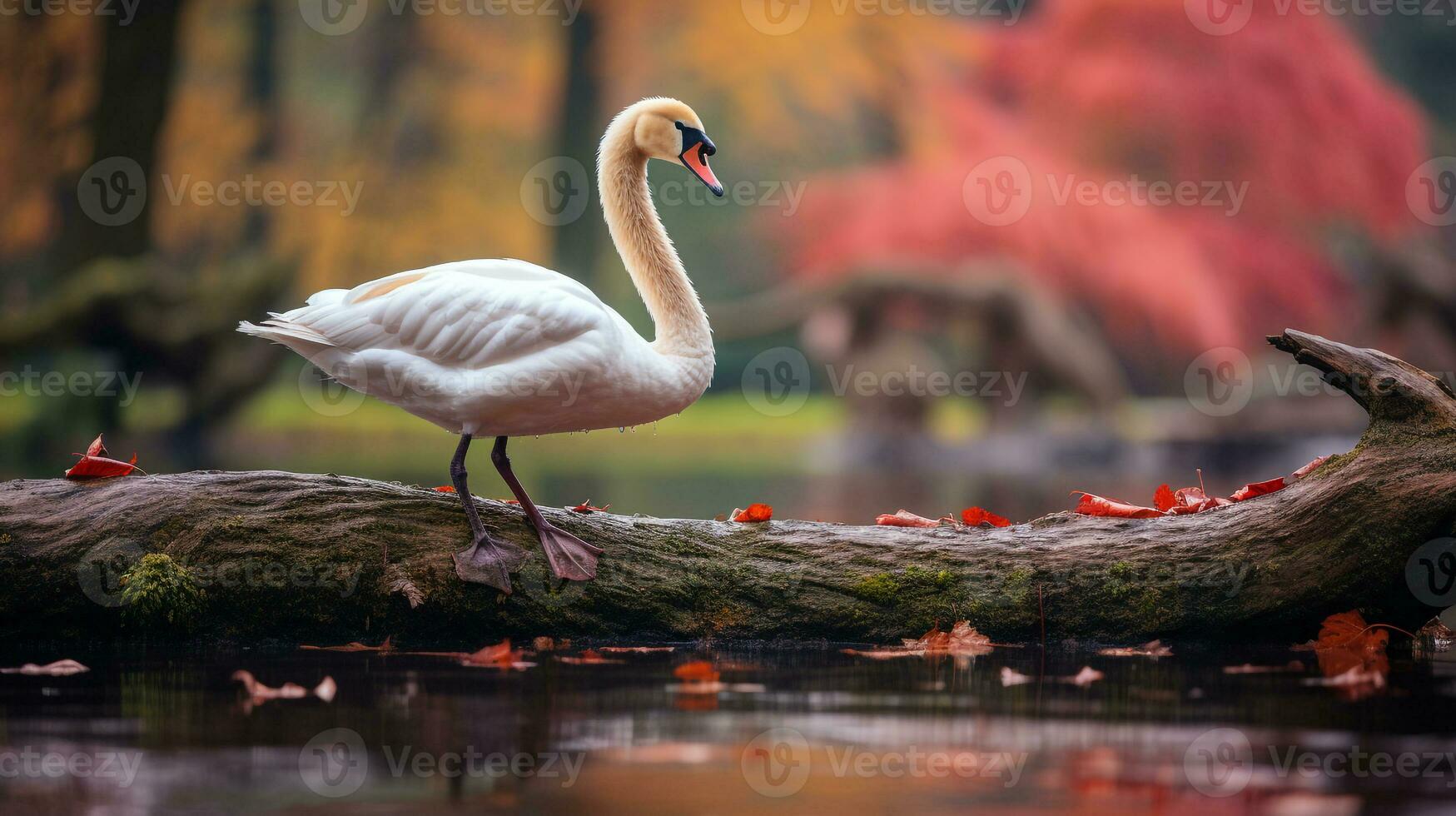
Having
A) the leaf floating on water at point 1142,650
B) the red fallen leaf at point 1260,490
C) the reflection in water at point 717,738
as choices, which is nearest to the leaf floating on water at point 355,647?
the reflection in water at point 717,738

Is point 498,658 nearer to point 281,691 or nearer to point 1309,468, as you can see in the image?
point 281,691

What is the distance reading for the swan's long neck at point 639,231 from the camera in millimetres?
5406

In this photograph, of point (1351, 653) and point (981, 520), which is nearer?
point (1351, 653)

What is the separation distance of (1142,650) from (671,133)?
2724mm

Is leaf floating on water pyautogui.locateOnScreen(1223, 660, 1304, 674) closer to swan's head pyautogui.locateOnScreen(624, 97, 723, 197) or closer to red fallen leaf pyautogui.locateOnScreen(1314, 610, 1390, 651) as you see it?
red fallen leaf pyautogui.locateOnScreen(1314, 610, 1390, 651)

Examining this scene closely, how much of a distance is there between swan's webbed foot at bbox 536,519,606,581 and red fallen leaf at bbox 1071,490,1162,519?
1.88 metres

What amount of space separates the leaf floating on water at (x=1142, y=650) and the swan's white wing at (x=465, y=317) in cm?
210

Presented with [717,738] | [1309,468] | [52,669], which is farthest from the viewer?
[1309,468]

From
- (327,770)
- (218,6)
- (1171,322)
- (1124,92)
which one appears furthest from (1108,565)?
(218,6)

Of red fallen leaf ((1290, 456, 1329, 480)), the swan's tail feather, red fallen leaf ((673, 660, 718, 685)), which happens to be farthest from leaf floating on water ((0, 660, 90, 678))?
red fallen leaf ((1290, 456, 1329, 480))

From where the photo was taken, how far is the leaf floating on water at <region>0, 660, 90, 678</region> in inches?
167

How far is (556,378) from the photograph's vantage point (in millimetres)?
4777

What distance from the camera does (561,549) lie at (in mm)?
4836

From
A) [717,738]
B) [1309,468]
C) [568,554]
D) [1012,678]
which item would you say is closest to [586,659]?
[568,554]
